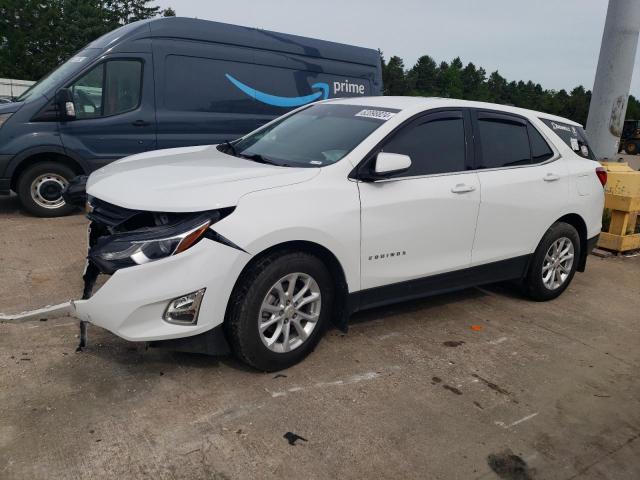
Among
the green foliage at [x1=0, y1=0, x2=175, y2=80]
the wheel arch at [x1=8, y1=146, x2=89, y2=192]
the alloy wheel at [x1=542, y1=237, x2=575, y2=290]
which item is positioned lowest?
the alloy wheel at [x1=542, y1=237, x2=575, y2=290]

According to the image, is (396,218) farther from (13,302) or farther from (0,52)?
(0,52)

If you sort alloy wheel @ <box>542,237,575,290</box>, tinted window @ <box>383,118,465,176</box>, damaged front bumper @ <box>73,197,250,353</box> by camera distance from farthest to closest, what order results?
1. alloy wheel @ <box>542,237,575,290</box>
2. tinted window @ <box>383,118,465,176</box>
3. damaged front bumper @ <box>73,197,250,353</box>

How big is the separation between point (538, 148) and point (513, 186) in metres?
0.62

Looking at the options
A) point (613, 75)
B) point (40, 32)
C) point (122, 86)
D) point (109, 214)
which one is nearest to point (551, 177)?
point (109, 214)

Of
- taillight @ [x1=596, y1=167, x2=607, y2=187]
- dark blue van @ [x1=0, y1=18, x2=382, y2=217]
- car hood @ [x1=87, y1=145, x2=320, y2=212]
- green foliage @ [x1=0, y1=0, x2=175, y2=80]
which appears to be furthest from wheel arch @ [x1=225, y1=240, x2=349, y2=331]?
green foliage @ [x1=0, y1=0, x2=175, y2=80]

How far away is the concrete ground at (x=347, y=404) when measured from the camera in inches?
105

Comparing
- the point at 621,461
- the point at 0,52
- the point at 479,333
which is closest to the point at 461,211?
the point at 479,333

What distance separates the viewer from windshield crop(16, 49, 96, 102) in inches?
280

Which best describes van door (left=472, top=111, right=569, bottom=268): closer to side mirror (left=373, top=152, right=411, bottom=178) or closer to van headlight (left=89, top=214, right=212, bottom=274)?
side mirror (left=373, top=152, right=411, bottom=178)

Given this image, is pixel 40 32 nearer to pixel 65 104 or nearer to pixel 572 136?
pixel 65 104

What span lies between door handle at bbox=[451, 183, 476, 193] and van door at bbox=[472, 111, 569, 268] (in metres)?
0.13

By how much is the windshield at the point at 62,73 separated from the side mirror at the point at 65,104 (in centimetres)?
24

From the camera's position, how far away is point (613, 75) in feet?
26.1

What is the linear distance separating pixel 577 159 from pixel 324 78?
491 centimetres
